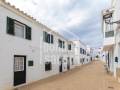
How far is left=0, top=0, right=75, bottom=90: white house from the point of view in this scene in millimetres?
12922

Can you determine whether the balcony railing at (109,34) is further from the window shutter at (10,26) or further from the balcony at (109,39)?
the window shutter at (10,26)

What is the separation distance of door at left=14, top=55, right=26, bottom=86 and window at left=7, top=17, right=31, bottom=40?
1.86 m

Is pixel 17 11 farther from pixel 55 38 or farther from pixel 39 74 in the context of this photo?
pixel 55 38

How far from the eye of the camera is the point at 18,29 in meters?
15.3

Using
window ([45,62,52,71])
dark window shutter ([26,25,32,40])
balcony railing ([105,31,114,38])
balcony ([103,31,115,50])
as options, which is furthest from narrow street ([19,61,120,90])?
balcony railing ([105,31,114,38])

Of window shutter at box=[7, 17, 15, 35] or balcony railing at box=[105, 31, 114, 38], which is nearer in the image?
window shutter at box=[7, 17, 15, 35]

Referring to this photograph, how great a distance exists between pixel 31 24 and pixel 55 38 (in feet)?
30.1

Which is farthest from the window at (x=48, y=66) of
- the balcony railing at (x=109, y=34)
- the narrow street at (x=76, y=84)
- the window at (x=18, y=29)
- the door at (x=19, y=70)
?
the balcony railing at (x=109, y=34)

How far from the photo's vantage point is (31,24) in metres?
18.0

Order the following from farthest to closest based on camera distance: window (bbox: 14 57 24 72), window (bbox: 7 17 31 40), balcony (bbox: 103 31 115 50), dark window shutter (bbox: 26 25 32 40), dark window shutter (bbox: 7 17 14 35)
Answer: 1. balcony (bbox: 103 31 115 50)
2. dark window shutter (bbox: 26 25 32 40)
3. window (bbox: 14 57 24 72)
4. window (bbox: 7 17 31 40)
5. dark window shutter (bbox: 7 17 14 35)

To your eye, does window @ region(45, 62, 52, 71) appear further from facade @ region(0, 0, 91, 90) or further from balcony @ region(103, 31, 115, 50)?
balcony @ region(103, 31, 115, 50)

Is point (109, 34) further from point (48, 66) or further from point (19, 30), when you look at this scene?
point (19, 30)

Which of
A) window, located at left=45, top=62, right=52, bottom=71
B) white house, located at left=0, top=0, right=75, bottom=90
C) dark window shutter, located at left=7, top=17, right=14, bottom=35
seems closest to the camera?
white house, located at left=0, top=0, right=75, bottom=90

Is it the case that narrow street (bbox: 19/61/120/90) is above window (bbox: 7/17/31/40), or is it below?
below
